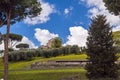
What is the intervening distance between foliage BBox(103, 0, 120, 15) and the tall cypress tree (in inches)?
70.6

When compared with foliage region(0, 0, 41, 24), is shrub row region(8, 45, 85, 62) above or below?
below

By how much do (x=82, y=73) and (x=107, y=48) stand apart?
923cm

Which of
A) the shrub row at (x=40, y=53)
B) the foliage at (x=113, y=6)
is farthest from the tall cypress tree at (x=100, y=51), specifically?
the shrub row at (x=40, y=53)

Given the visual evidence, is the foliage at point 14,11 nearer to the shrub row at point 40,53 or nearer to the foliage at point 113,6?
the foliage at point 113,6

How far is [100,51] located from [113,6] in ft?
20.9

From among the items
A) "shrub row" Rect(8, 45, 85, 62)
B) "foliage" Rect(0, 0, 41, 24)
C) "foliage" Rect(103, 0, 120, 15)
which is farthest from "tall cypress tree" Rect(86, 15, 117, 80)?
"shrub row" Rect(8, 45, 85, 62)

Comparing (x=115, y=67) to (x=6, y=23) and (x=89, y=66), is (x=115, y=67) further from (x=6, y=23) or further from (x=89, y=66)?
(x=6, y=23)

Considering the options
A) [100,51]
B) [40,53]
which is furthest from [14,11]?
[40,53]

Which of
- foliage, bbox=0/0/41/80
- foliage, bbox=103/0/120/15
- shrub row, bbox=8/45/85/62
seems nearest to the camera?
foliage, bbox=0/0/41/80

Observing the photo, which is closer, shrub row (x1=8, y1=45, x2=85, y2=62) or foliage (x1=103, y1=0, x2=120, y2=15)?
foliage (x1=103, y1=0, x2=120, y2=15)

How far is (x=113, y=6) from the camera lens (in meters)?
47.1

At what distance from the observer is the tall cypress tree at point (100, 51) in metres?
45.5

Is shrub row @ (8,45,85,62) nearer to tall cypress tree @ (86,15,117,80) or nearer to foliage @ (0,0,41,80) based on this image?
foliage @ (0,0,41,80)

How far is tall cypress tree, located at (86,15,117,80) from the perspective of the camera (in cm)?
4547
